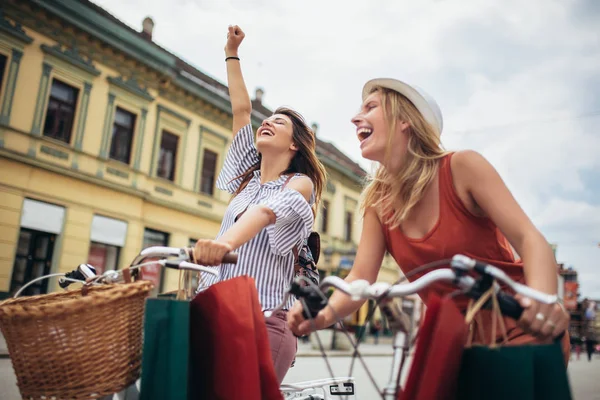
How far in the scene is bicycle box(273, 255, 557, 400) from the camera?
122 cm

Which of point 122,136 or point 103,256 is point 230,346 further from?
point 122,136

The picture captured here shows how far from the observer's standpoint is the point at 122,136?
52.3 feet

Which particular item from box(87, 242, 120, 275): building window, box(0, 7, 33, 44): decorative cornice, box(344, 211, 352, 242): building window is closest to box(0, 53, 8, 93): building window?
box(0, 7, 33, 44): decorative cornice

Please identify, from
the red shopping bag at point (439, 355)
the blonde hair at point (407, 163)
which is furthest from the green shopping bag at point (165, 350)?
the blonde hair at point (407, 163)

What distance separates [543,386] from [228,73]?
218cm

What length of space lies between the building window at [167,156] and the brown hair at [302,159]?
1505 centimetres

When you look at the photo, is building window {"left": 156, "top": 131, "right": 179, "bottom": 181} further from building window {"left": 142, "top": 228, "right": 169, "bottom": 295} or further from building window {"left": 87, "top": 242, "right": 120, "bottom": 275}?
building window {"left": 87, "top": 242, "right": 120, "bottom": 275}

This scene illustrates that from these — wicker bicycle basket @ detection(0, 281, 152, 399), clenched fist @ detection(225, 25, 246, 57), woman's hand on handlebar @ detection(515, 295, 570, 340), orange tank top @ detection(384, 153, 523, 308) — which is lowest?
wicker bicycle basket @ detection(0, 281, 152, 399)

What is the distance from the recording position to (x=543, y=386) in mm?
1166

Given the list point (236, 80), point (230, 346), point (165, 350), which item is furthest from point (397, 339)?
point (236, 80)

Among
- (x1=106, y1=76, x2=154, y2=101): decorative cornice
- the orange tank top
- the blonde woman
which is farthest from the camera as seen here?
(x1=106, y1=76, x2=154, y2=101): decorative cornice

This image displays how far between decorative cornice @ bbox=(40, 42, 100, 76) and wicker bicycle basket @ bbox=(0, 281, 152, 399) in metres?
14.1

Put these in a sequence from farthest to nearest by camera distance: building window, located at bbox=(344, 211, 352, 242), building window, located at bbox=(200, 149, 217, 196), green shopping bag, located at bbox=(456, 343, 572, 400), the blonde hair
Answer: building window, located at bbox=(344, 211, 352, 242) < building window, located at bbox=(200, 149, 217, 196) < the blonde hair < green shopping bag, located at bbox=(456, 343, 572, 400)

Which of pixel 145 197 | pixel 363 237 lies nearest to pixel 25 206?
pixel 145 197
